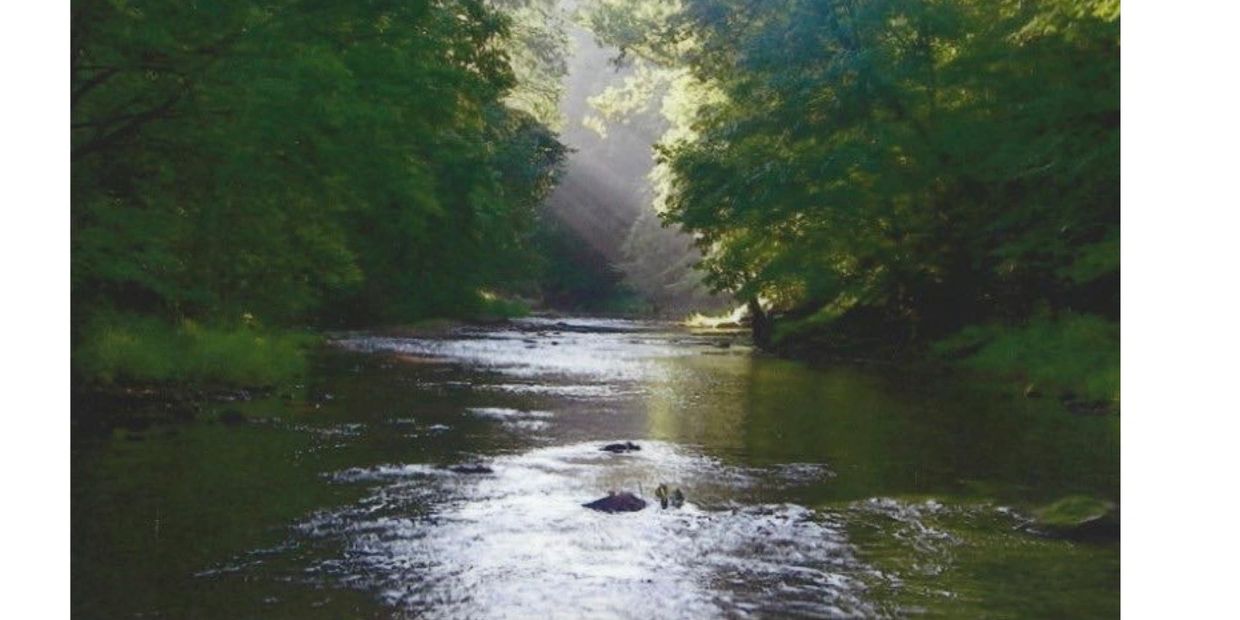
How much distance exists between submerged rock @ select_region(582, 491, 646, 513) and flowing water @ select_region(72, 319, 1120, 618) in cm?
10

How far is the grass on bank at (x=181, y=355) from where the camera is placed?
37.6ft

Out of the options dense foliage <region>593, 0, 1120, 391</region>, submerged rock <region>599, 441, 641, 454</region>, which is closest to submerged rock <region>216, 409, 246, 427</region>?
submerged rock <region>599, 441, 641, 454</region>

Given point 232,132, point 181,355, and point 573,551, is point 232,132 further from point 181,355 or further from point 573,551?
point 573,551

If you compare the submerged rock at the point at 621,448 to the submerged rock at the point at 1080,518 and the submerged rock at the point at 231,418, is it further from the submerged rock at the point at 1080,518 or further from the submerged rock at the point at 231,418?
the submerged rock at the point at 1080,518

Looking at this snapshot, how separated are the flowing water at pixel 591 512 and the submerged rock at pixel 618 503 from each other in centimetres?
10

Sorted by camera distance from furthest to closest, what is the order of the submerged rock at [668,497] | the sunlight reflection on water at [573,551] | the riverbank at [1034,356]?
the riverbank at [1034,356] < the submerged rock at [668,497] < the sunlight reflection on water at [573,551]

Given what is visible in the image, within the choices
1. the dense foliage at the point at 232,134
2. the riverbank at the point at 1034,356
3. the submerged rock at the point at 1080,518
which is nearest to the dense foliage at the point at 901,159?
the riverbank at the point at 1034,356

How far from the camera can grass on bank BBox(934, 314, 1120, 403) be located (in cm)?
1026

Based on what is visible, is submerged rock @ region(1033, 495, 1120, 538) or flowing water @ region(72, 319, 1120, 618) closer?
flowing water @ region(72, 319, 1120, 618)

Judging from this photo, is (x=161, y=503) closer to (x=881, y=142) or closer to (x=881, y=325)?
(x=881, y=142)

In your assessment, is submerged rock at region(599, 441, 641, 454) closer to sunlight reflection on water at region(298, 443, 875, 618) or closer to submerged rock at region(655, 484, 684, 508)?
sunlight reflection on water at region(298, 443, 875, 618)

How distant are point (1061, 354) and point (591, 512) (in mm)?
6034
